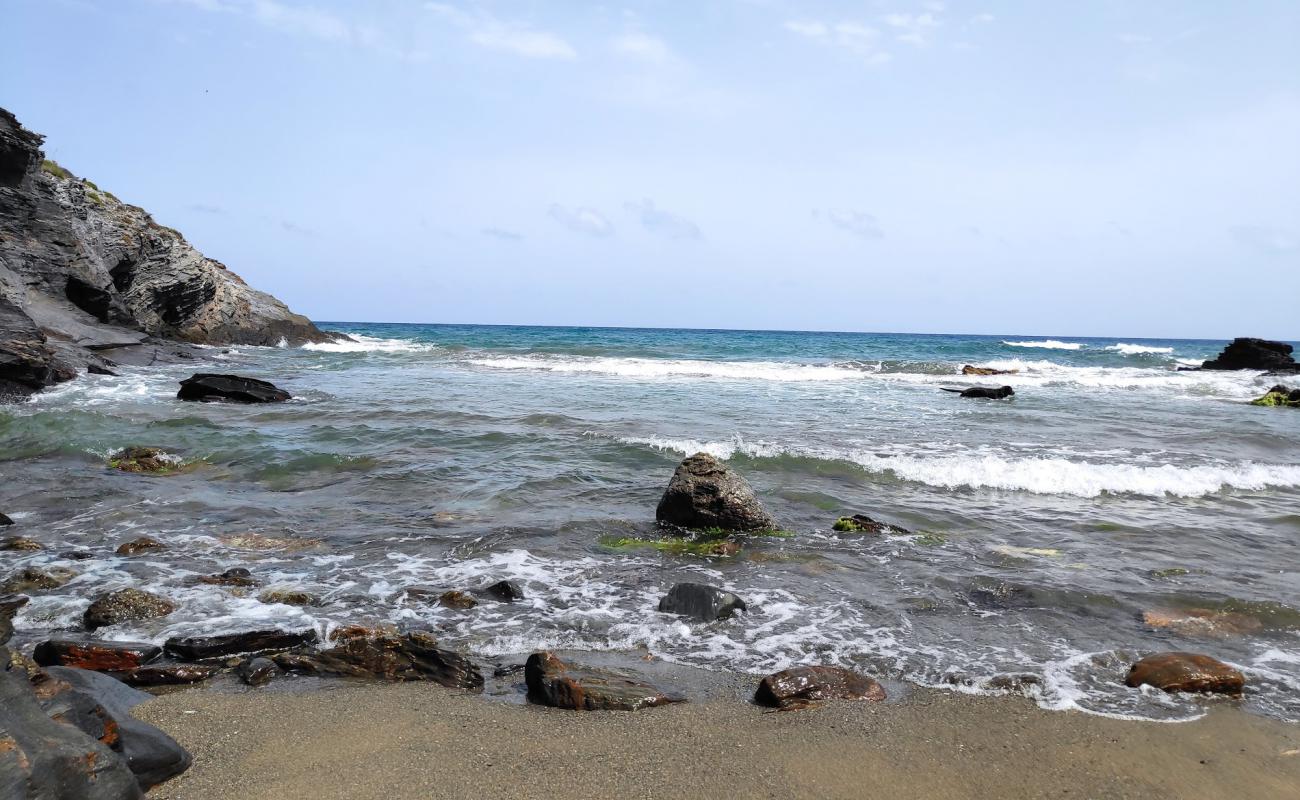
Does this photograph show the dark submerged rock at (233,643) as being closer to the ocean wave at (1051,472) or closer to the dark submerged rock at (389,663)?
the dark submerged rock at (389,663)

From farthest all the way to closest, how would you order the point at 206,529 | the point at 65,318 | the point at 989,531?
the point at 65,318 < the point at 989,531 < the point at 206,529

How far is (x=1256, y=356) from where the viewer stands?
115 ft

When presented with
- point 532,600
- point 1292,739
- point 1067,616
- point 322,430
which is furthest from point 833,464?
point 322,430

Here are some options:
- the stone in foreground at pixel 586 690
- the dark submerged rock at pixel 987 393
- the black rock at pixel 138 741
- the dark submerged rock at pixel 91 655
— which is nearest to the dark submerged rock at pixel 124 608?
the dark submerged rock at pixel 91 655

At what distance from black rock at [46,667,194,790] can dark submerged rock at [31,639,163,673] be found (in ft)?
2.25

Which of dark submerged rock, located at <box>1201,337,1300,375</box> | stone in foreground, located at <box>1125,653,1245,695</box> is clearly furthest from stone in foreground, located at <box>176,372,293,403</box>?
dark submerged rock, located at <box>1201,337,1300,375</box>

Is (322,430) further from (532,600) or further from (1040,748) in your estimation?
(1040,748)

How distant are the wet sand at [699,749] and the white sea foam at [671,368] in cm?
2230

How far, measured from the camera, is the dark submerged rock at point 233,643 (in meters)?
4.44

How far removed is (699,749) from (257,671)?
8.29ft

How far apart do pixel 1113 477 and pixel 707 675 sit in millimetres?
7978

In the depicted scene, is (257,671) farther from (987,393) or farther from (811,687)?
(987,393)

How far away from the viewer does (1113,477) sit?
997cm

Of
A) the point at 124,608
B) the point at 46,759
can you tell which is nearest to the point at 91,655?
the point at 124,608
